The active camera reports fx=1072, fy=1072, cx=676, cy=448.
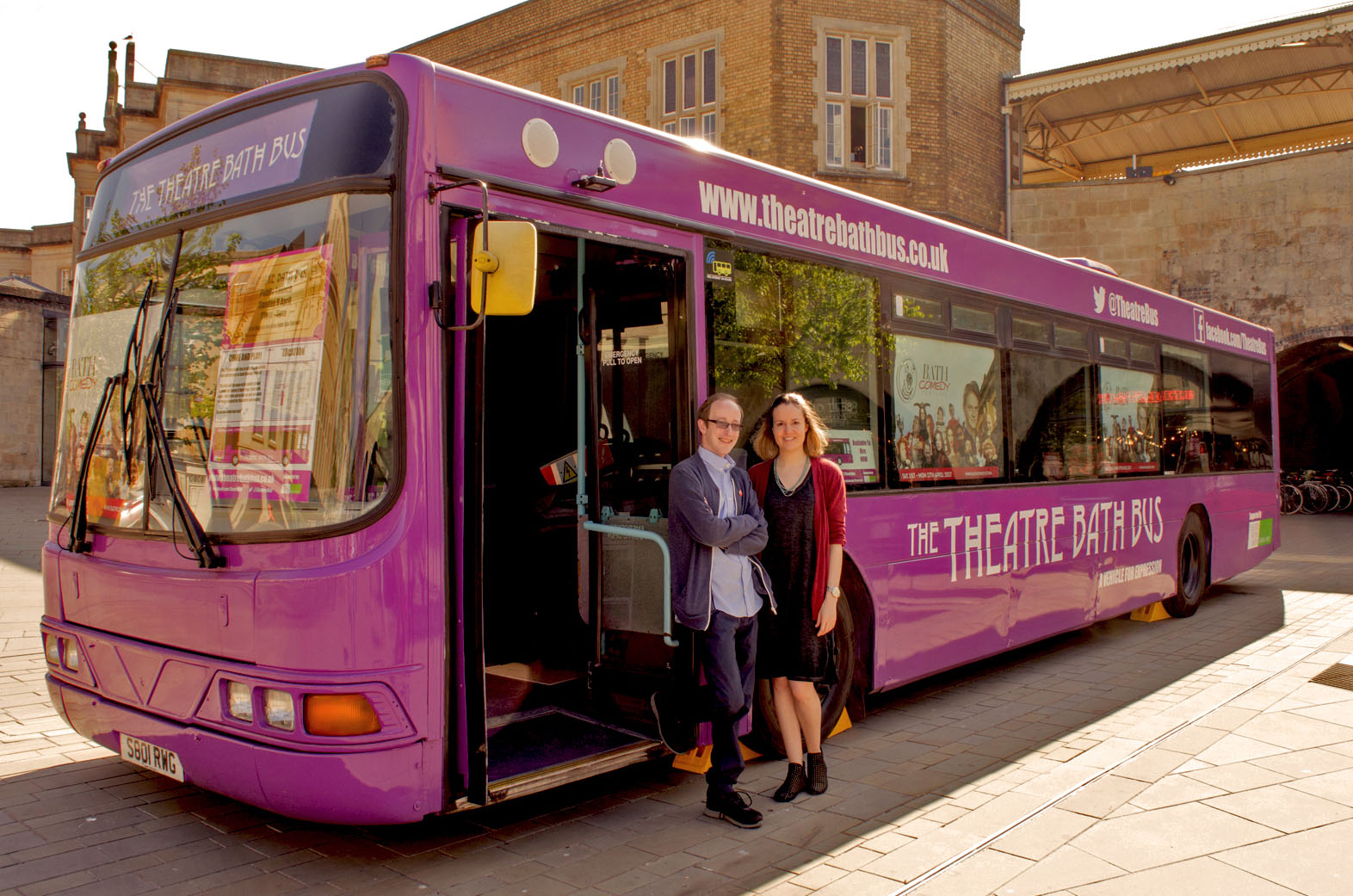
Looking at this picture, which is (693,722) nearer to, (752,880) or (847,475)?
(752,880)

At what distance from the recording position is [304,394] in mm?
3906

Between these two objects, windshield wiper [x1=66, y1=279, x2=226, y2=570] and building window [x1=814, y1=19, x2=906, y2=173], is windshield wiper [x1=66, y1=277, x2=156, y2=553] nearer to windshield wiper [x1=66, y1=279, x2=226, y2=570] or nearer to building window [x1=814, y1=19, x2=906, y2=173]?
windshield wiper [x1=66, y1=279, x2=226, y2=570]

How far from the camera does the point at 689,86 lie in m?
20.8

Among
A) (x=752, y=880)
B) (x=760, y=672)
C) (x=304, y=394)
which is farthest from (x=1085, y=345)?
(x=304, y=394)

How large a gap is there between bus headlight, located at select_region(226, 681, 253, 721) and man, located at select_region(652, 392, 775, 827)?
5.59 feet

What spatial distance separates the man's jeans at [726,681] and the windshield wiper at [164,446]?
1969mm

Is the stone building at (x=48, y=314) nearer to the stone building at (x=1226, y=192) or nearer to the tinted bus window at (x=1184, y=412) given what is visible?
the stone building at (x=1226, y=192)

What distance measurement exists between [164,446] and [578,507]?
1870 millimetres

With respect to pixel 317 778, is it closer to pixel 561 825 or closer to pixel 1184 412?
pixel 561 825

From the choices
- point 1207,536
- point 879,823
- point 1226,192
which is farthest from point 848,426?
point 1226,192

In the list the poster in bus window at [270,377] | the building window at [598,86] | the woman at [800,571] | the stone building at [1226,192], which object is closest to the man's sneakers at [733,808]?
the woman at [800,571]

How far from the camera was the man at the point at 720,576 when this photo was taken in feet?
Result: 14.7

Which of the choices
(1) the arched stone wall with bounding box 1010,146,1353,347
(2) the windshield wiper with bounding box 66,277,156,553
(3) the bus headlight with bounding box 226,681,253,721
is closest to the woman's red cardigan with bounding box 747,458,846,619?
(3) the bus headlight with bounding box 226,681,253,721

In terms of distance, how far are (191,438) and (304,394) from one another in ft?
1.91
